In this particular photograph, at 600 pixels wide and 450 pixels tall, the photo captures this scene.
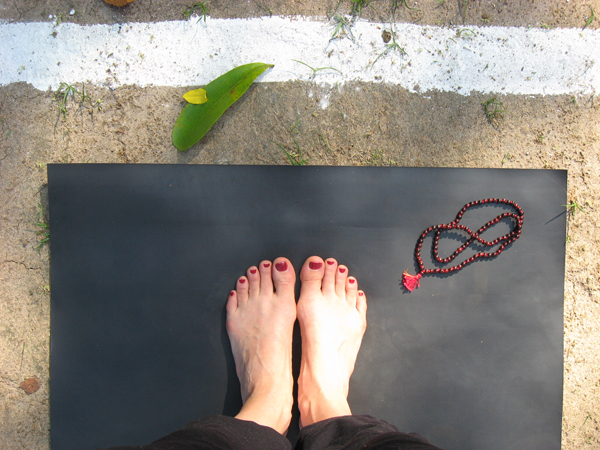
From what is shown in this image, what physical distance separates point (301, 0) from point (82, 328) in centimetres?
119

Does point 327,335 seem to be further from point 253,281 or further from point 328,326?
point 253,281

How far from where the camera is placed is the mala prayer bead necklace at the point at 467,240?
3.50 feet

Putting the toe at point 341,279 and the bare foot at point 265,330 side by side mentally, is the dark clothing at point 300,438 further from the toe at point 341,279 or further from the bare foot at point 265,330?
the toe at point 341,279

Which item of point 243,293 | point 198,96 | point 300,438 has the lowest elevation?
point 300,438

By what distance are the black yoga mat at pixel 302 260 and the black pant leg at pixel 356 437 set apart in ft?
0.59

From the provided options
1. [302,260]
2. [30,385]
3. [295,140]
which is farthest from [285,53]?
[30,385]

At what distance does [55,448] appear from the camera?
3.50 feet

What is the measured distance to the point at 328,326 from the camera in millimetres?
1097

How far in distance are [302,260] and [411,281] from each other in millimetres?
331

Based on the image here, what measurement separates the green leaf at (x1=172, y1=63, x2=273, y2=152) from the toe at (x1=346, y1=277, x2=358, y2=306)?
24.6 inches

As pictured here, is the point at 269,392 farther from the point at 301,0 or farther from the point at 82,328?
the point at 301,0

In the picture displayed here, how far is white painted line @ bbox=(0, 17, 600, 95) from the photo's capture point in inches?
43.6

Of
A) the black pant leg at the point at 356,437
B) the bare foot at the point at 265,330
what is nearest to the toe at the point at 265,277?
the bare foot at the point at 265,330

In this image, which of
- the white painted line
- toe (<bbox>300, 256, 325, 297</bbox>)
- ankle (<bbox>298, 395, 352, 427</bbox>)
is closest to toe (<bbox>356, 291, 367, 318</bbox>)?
toe (<bbox>300, 256, 325, 297</bbox>)
